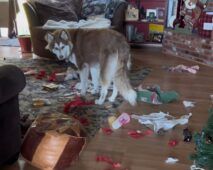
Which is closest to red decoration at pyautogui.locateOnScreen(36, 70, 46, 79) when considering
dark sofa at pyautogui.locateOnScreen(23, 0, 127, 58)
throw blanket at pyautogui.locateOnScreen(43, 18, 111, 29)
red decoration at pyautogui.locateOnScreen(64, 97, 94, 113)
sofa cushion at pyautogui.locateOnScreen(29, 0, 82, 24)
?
dark sofa at pyautogui.locateOnScreen(23, 0, 127, 58)

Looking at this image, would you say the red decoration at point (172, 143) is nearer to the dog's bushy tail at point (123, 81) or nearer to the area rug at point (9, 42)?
the dog's bushy tail at point (123, 81)

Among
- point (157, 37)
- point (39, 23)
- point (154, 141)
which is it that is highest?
point (39, 23)

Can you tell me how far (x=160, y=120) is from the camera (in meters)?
2.72

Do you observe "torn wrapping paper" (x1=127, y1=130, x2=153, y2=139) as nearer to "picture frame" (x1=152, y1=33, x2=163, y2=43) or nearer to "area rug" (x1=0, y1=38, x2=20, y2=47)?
"picture frame" (x1=152, y1=33, x2=163, y2=43)

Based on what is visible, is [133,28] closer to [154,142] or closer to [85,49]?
[85,49]

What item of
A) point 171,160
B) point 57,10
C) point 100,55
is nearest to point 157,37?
point 57,10

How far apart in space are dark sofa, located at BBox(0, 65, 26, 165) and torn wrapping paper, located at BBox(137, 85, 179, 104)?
1453mm

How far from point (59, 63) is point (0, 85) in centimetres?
291

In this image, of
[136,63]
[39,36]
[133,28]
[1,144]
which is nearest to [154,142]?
[1,144]

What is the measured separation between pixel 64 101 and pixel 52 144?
1.19 metres

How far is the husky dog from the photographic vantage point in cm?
293

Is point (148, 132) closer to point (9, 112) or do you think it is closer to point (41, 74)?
point (9, 112)

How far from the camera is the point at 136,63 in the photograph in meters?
4.61

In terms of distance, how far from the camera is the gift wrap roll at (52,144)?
1.98 meters
